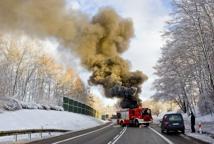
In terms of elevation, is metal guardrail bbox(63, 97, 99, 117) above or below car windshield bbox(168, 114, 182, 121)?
above

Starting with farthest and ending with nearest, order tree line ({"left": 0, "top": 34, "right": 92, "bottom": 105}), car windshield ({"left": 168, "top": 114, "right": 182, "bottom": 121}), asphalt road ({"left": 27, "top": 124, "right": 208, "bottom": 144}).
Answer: tree line ({"left": 0, "top": 34, "right": 92, "bottom": 105})
car windshield ({"left": 168, "top": 114, "right": 182, "bottom": 121})
asphalt road ({"left": 27, "top": 124, "right": 208, "bottom": 144})

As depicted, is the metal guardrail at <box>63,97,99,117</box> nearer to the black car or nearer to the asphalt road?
the black car

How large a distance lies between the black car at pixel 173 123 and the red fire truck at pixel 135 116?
16.4 m

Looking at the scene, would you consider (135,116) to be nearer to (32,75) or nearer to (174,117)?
(174,117)

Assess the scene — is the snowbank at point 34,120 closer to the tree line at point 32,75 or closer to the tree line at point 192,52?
the tree line at point 32,75

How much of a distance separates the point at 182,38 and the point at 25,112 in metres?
20.6

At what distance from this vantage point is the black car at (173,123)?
3469 cm

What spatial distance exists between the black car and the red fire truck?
54.0 ft

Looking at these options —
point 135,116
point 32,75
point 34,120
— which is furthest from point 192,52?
point 32,75

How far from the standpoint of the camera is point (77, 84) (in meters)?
110

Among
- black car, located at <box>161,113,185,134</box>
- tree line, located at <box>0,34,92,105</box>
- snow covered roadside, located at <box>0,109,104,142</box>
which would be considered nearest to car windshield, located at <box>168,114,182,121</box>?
black car, located at <box>161,113,185,134</box>

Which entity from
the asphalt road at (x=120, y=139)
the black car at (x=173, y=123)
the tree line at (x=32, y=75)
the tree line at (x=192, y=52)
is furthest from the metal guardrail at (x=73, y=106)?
the asphalt road at (x=120, y=139)

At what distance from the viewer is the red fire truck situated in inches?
2088

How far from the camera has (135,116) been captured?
53.5 m
